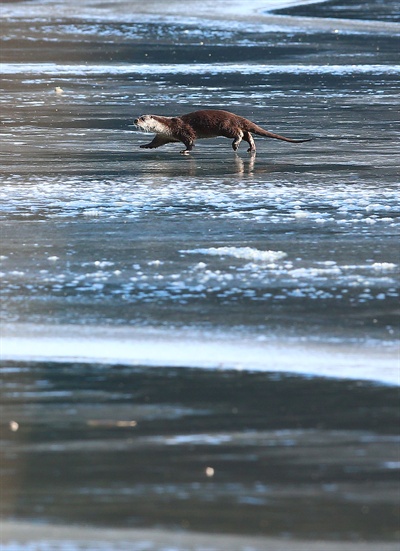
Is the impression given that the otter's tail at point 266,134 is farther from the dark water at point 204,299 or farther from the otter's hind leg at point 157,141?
the otter's hind leg at point 157,141

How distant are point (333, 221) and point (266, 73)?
9.22 metres

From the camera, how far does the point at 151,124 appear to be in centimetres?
1045

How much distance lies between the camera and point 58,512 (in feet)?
12.1

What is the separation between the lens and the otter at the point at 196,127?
413 inches

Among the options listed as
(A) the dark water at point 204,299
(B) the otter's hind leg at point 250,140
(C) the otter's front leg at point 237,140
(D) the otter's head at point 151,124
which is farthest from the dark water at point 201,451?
(B) the otter's hind leg at point 250,140

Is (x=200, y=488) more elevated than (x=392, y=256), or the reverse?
(x=200, y=488)

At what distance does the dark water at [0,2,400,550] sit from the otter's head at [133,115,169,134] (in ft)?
0.95

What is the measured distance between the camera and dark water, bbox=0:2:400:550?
383cm

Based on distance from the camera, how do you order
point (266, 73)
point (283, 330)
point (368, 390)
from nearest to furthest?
1. point (368, 390)
2. point (283, 330)
3. point (266, 73)

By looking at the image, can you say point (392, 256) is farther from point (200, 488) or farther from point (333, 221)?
point (200, 488)

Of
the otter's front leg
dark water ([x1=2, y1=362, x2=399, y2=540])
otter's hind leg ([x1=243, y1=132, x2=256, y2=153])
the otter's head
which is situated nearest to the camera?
dark water ([x1=2, y1=362, x2=399, y2=540])

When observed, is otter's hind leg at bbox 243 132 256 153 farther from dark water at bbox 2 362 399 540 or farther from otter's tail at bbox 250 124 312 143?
dark water at bbox 2 362 399 540

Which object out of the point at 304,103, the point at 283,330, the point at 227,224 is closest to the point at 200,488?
the point at 283,330

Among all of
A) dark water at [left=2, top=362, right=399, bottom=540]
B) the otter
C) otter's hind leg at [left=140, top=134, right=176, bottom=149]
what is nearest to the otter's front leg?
the otter
